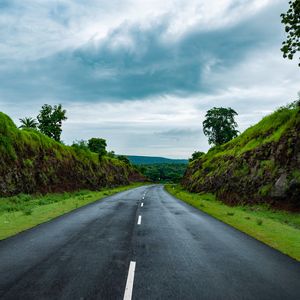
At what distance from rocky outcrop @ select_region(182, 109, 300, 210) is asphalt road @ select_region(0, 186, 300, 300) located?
391 inches

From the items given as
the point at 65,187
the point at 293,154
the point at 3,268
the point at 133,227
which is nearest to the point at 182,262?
the point at 3,268

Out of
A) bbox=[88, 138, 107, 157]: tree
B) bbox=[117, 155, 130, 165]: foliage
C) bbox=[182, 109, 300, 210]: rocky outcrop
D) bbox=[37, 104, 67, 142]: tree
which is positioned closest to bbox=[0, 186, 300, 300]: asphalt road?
bbox=[182, 109, 300, 210]: rocky outcrop

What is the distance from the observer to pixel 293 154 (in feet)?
67.5

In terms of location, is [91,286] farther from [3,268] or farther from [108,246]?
[108,246]

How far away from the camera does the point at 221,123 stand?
222ft

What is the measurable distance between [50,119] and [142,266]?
50.5m

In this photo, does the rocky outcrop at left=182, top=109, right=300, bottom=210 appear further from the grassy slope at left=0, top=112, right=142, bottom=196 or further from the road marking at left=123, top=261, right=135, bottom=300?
the grassy slope at left=0, top=112, right=142, bottom=196

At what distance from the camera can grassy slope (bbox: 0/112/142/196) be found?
29578 mm

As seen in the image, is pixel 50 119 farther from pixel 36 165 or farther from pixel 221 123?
pixel 221 123

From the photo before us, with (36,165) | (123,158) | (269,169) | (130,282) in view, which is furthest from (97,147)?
(130,282)

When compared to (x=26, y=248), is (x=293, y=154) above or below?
above

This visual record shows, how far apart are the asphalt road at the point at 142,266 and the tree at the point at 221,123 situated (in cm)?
5818

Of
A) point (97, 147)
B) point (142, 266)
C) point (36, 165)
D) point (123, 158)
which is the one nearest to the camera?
point (142, 266)

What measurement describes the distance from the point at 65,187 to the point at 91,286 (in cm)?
3857
